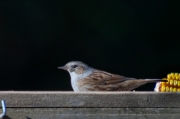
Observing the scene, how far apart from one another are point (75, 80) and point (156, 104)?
162cm

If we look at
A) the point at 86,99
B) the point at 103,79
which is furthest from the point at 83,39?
the point at 86,99

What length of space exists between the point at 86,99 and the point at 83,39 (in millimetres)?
4361

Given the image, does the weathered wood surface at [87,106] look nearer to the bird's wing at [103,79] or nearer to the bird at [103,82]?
the bird at [103,82]

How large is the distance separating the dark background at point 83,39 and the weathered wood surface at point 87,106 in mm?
4176

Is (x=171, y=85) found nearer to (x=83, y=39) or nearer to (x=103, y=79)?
(x=103, y=79)

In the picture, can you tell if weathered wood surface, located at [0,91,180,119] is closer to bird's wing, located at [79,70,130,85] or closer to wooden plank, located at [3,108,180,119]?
wooden plank, located at [3,108,180,119]

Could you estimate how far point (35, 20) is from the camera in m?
7.97

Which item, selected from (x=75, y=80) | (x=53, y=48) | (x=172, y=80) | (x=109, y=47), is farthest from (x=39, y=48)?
(x=172, y=80)

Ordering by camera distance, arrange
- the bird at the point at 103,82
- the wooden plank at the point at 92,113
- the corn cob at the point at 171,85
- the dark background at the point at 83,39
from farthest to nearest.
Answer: the dark background at the point at 83,39, the bird at the point at 103,82, the corn cob at the point at 171,85, the wooden plank at the point at 92,113

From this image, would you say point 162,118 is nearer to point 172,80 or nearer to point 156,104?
point 156,104

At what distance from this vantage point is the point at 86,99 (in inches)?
143

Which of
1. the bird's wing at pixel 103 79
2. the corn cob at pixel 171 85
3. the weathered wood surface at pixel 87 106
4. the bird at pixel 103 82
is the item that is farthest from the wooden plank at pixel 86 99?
the bird's wing at pixel 103 79

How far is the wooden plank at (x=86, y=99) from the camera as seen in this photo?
11.8ft

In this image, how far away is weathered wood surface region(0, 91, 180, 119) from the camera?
360 cm
